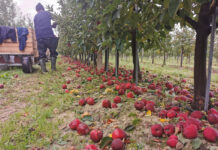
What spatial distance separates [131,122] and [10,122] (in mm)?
1774

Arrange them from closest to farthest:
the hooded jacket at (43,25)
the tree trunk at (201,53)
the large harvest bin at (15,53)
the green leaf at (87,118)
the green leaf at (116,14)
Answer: the green leaf at (116,14), the tree trunk at (201,53), the green leaf at (87,118), the hooded jacket at (43,25), the large harvest bin at (15,53)

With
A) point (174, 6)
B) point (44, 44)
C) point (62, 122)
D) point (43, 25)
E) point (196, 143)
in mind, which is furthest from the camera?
point (44, 44)

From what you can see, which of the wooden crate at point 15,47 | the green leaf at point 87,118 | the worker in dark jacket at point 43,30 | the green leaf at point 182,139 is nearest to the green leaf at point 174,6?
the green leaf at point 182,139

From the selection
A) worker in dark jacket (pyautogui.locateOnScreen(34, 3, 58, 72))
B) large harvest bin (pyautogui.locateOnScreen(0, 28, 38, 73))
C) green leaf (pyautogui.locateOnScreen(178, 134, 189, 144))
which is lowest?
green leaf (pyautogui.locateOnScreen(178, 134, 189, 144))

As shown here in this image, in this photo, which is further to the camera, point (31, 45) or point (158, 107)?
point (31, 45)

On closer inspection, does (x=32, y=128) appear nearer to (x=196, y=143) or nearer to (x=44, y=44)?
(x=196, y=143)

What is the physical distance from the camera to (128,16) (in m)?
1.75

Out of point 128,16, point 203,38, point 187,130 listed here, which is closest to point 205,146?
point 187,130

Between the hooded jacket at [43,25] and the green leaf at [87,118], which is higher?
the hooded jacket at [43,25]

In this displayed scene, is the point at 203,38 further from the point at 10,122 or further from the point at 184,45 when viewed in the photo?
the point at 184,45

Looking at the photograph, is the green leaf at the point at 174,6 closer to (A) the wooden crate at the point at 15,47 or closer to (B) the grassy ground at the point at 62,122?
(B) the grassy ground at the point at 62,122

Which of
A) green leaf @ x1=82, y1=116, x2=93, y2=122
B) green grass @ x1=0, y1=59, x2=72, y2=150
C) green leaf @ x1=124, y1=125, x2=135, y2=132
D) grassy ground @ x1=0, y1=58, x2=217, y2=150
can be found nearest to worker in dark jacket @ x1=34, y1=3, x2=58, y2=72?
grassy ground @ x1=0, y1=58, x2=217, y2=150

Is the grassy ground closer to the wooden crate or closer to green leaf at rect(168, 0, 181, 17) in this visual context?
green leaf at rect(168, 0, 181, 17)

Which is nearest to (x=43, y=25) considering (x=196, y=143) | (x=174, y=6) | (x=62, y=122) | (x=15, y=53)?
(x=15, y=53)
